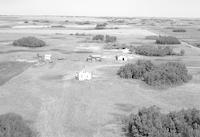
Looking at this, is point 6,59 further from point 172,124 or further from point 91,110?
point 172,124

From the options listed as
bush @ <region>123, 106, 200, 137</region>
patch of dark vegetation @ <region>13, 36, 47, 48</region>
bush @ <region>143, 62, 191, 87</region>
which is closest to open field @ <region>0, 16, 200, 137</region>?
bush @ <region>143, 62, 191, 87</region>

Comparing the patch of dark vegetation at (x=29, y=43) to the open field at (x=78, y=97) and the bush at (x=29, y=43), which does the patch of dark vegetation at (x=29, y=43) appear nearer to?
the bush at (x=29, y=43)

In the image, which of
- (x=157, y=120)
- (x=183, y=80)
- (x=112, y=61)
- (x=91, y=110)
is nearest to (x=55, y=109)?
(x=91, y=110)

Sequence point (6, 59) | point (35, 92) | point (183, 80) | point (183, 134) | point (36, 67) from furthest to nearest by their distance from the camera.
Answer: 1. point (6, 59)
2. point (36, 67)
3. point (183, 80)
4. point (35, 92)
5. point (183, 134)

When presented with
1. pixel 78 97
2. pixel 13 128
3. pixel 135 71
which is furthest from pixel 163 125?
pixel 135 71

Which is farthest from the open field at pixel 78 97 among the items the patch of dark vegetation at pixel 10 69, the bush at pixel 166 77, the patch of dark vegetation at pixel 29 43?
the patch of dark vegetation at pixel 29 43
